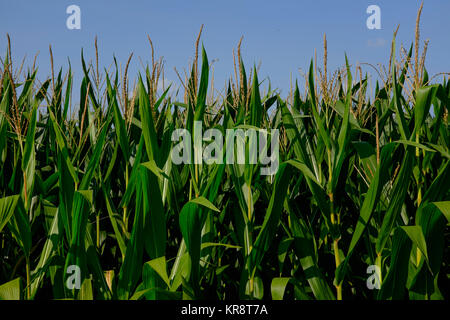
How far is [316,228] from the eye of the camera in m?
1.71

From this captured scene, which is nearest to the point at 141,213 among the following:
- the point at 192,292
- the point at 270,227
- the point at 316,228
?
the point at 192,292

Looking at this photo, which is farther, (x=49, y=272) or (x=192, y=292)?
(x=49, y=272)

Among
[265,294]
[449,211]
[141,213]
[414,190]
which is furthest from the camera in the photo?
[414,190]

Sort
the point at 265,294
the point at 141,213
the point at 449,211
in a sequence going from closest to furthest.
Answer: the point at 449,211, the point at 141,213, the point at 265,294

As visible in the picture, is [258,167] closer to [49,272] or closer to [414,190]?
[414,190]

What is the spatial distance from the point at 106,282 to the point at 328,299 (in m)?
0.80

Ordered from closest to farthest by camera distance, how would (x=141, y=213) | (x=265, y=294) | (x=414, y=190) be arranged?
(x=141, y=213)
(x=265, y=294)
(x=414, y=190)

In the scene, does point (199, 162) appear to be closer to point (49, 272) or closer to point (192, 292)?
point (192, 292)

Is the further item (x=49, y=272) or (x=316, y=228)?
(x=316, y=228)

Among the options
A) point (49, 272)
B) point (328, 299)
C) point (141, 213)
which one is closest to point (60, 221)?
point (49, 272)

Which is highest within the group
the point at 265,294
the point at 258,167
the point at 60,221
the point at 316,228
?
the point at 258,167

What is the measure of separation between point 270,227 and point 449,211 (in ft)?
1.80

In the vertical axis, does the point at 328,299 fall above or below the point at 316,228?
below

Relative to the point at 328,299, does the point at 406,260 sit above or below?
above
